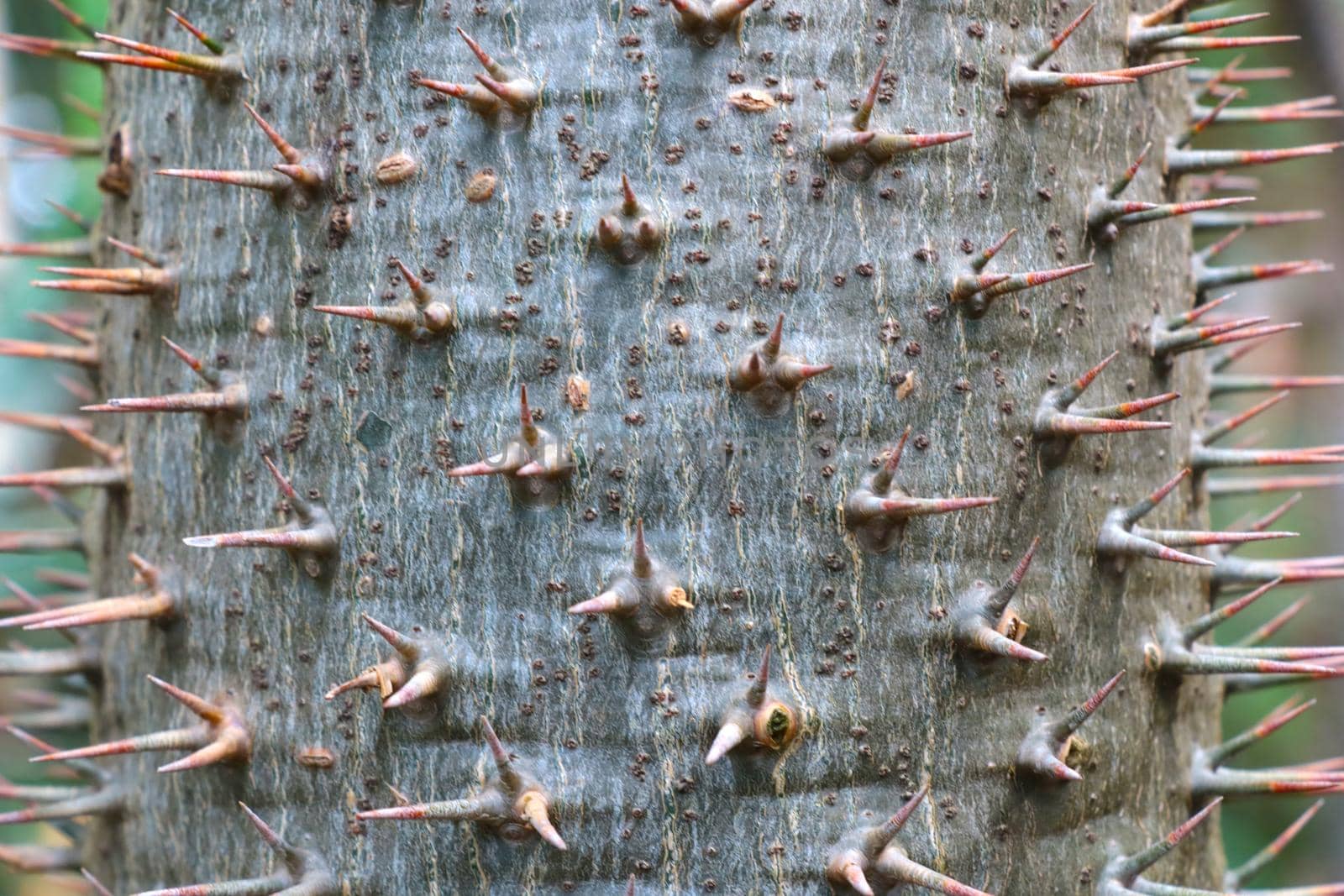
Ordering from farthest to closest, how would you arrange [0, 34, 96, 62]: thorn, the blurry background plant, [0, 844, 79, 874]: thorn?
the blurry background plant → [0, 34, 96, 62]: thorn → [0, 844, 79, 874]: thorn

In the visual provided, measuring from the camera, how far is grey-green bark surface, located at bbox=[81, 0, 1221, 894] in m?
1.48

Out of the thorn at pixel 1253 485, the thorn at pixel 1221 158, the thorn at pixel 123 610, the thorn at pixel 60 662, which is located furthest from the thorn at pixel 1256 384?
the thorn at pixel 60 662

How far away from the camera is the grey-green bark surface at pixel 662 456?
1477 mm

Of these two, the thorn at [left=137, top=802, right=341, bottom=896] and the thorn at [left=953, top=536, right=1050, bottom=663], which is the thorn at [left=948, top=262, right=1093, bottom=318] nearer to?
the thorn at [left=953, top=536, right=1050, bottom=663]

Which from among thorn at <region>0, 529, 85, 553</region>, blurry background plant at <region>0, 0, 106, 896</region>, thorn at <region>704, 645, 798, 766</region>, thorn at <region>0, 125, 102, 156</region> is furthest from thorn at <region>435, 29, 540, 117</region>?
blurry background plant at <region>0, 0, 106, 896</region>

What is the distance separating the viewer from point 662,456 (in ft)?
4.89

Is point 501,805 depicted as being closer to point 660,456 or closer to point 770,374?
point 660,456

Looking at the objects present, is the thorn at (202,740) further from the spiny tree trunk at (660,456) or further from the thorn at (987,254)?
the thorn at (987,254)

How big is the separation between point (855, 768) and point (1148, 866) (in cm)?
48

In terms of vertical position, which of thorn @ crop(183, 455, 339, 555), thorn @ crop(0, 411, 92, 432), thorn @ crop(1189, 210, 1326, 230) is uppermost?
thorn @ crop(1189, 210, 1326, 230)

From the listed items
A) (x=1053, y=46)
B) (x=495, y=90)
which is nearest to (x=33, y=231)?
(x=495, y=90)

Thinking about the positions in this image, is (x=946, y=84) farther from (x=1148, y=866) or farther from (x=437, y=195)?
(x=1148, y=866)

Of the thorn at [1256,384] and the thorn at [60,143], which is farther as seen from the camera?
the thorn at [60,143]

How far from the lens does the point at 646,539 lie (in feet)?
4.87
